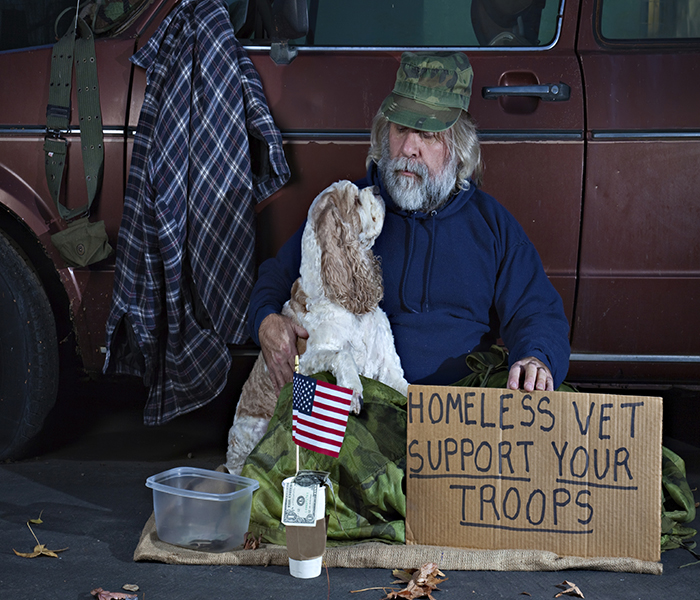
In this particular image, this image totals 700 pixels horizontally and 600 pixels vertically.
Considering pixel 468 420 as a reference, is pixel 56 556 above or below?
below

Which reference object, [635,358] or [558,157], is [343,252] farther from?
[635,358]

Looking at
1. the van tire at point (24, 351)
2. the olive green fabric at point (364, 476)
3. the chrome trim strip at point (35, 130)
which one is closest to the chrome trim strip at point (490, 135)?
the chrome trim strip at point (35, 130)

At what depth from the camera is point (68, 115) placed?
3041 mm

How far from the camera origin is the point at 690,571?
7.73ft

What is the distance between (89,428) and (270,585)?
1929mm

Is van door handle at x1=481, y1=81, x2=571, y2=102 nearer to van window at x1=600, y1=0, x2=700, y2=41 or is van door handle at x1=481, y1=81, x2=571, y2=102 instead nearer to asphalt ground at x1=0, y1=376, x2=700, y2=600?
van window at x1=600, y1=0, x2=700, y2=41

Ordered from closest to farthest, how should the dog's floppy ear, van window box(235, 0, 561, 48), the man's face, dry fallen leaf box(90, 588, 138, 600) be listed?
dry fallen leaf box(90, 588, 138, 600) < the dog's floppy ear < the man's face < van window box(235, 0, 561, 48)

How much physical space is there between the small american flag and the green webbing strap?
1.32 m

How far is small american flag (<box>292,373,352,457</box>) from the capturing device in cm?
236

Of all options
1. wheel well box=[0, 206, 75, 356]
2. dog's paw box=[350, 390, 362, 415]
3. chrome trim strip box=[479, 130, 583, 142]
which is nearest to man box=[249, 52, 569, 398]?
chrome trim strip box=[479, 130, 583, 142]

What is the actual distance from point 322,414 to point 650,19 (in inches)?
83.6

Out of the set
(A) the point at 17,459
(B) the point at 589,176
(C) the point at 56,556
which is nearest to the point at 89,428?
(A) the point at 17,459

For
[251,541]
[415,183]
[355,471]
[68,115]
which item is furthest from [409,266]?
[68,115]

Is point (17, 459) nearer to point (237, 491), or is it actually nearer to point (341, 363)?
point (237, 491)
